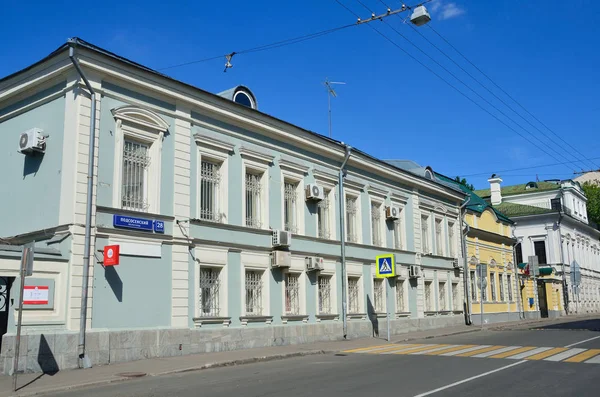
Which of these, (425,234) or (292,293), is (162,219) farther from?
(425,234)

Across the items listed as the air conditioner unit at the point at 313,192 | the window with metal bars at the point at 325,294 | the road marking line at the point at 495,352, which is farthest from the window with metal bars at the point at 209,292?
the road marking line at the point at 495,352

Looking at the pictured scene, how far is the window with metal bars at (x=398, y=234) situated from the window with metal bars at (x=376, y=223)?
1.39 m

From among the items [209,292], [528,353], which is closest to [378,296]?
[209,292]

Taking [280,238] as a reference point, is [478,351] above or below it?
below

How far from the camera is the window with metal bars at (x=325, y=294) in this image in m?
21.8

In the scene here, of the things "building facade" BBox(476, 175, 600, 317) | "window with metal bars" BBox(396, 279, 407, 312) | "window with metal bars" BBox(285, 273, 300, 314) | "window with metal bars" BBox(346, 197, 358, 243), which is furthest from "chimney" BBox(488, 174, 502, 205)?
"window with metal bars" BBox(285, 273, 300, 314)

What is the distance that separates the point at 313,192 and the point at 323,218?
5.68 feet

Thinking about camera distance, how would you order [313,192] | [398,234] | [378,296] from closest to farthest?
[313,192], [378,296], [398,234]

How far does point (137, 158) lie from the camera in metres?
15.9

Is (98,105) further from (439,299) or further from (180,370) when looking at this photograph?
(439,299)

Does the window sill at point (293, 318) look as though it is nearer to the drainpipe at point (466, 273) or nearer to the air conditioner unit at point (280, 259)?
the air conditioner unit at point (280, 259)

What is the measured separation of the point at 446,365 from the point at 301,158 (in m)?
10.6

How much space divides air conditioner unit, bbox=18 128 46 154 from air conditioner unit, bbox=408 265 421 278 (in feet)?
56.5

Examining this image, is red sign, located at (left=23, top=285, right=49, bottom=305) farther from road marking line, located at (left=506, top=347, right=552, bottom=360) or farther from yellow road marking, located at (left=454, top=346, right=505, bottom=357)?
road marking line, located at (left=506, top=347, right=552, bottom=360)
